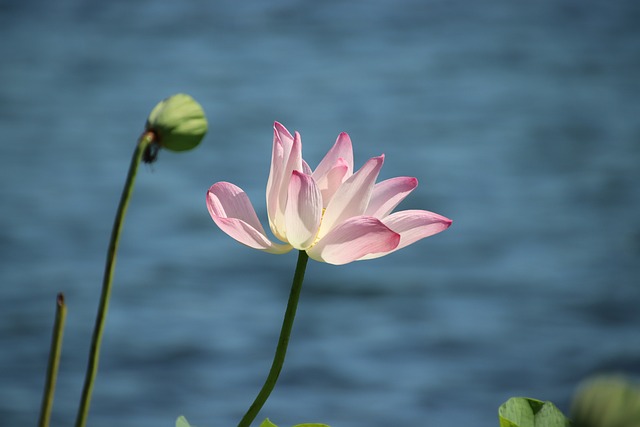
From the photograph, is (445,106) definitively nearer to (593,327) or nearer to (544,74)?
(544,74)

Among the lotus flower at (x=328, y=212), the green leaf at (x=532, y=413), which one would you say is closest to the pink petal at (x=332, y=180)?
the lotus flower at (x=328, y=212)

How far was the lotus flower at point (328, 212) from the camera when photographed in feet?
1.17

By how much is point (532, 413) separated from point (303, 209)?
0.42ft

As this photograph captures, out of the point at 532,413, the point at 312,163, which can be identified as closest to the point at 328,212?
the point at 532,413

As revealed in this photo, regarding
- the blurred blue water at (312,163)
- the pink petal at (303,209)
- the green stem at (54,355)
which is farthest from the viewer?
the blurred blue water at (312,163)

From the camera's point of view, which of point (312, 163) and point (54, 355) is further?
point (312, 163)

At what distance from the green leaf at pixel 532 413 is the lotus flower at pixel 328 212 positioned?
8 centimetres

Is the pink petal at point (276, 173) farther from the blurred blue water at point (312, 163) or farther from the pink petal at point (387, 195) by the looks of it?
the blurred blue water at point (312, 163)

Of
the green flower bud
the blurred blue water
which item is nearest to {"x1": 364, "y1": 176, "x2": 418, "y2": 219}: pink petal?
the green flower bud

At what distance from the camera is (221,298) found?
116 inches

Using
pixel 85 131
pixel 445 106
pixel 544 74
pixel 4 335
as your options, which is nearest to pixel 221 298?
pixel 4 335

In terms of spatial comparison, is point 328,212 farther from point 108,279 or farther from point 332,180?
point 108,279

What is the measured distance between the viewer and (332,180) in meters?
0.41

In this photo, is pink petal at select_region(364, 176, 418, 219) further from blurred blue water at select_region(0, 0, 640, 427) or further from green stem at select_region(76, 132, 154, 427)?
blurred blue water at select_region(0, 0, 640, 427)
